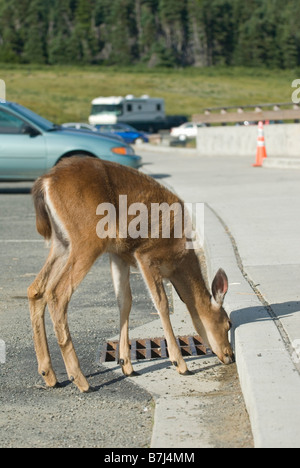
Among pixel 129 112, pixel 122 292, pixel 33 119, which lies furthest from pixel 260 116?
pixel 129 112

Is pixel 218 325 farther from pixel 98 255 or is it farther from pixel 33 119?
pixel 33 119

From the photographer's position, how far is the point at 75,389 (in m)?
4.80

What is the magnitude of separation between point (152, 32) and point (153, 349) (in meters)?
136

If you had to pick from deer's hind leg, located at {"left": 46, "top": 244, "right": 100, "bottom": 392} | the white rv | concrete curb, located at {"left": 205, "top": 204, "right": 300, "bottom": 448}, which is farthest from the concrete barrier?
the white rv

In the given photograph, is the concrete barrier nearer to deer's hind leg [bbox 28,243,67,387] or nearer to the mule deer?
the mule deer

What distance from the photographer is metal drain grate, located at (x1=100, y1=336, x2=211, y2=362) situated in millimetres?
5367

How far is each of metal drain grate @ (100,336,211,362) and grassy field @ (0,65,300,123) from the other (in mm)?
63652

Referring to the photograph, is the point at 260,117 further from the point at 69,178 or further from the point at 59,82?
the point at 59,82

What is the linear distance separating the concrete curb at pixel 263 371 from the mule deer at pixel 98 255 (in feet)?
0.85

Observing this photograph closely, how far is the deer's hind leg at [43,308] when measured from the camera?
482 centimetres

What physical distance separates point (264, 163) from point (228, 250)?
10.4 meters
